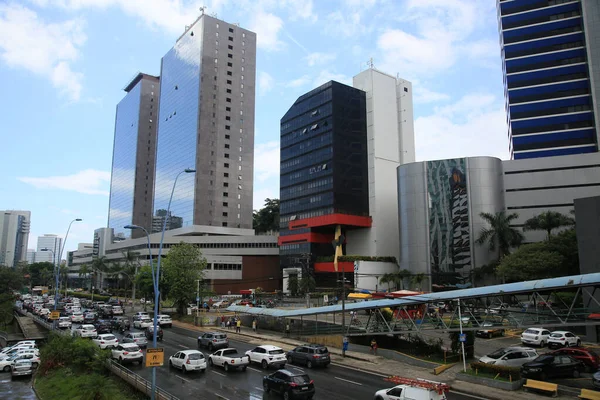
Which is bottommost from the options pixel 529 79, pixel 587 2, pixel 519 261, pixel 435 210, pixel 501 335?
pixel 501 335

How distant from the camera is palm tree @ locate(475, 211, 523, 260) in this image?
7788cm

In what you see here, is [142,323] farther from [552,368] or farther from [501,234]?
[501,234]

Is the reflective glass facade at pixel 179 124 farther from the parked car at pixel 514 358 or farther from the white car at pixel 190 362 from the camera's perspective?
the parked car at pixel 514 358

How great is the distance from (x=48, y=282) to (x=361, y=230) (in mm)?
150538

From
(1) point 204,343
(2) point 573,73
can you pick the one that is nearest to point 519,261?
(1) point 204,343

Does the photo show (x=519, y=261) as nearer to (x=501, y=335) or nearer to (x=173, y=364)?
(x=501, y=335)

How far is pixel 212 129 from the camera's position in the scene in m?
138

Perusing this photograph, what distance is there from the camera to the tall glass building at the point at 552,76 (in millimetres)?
105312

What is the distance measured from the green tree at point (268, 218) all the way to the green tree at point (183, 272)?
8292 cm

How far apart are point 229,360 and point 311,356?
611cm

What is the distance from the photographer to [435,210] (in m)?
89.3

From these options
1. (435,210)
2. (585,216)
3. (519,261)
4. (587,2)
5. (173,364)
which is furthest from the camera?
(587,2)

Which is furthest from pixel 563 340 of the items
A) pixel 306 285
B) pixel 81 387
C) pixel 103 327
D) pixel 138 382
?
pixel 306 285

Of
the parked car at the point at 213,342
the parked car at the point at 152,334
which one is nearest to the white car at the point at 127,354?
the parked car at the point at 213,342
